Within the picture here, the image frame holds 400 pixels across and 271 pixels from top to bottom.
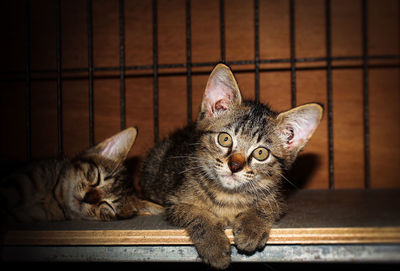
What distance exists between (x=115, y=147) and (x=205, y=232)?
0.74 m

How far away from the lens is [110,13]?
6.61 feet

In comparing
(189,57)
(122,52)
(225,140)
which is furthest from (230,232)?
(122,52)

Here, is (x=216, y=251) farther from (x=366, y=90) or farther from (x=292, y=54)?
(x=366, y=90)

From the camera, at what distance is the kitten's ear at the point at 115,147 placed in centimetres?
160

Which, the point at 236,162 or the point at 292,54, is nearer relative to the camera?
the point at 236,162

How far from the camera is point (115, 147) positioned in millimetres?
1618

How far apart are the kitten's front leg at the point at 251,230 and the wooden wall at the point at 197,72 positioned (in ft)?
3.21

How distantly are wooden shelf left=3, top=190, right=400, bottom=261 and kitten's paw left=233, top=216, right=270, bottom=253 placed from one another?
0.11 ft

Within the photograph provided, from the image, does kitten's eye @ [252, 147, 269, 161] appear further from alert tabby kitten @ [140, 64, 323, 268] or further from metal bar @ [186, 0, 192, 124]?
metal bar @ [186, 0, 192, 124]

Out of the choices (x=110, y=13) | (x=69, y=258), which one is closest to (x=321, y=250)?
(x=69, y=258)

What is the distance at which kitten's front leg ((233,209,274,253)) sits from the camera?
1044 mm

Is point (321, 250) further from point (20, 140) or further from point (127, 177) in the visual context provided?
point (20, 140)

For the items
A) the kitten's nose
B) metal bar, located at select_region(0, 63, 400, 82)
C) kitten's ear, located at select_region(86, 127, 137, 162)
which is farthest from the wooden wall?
the kitten's nose

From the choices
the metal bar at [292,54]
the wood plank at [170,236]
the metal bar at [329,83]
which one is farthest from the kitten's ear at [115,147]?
the metal bar at [329,83]
